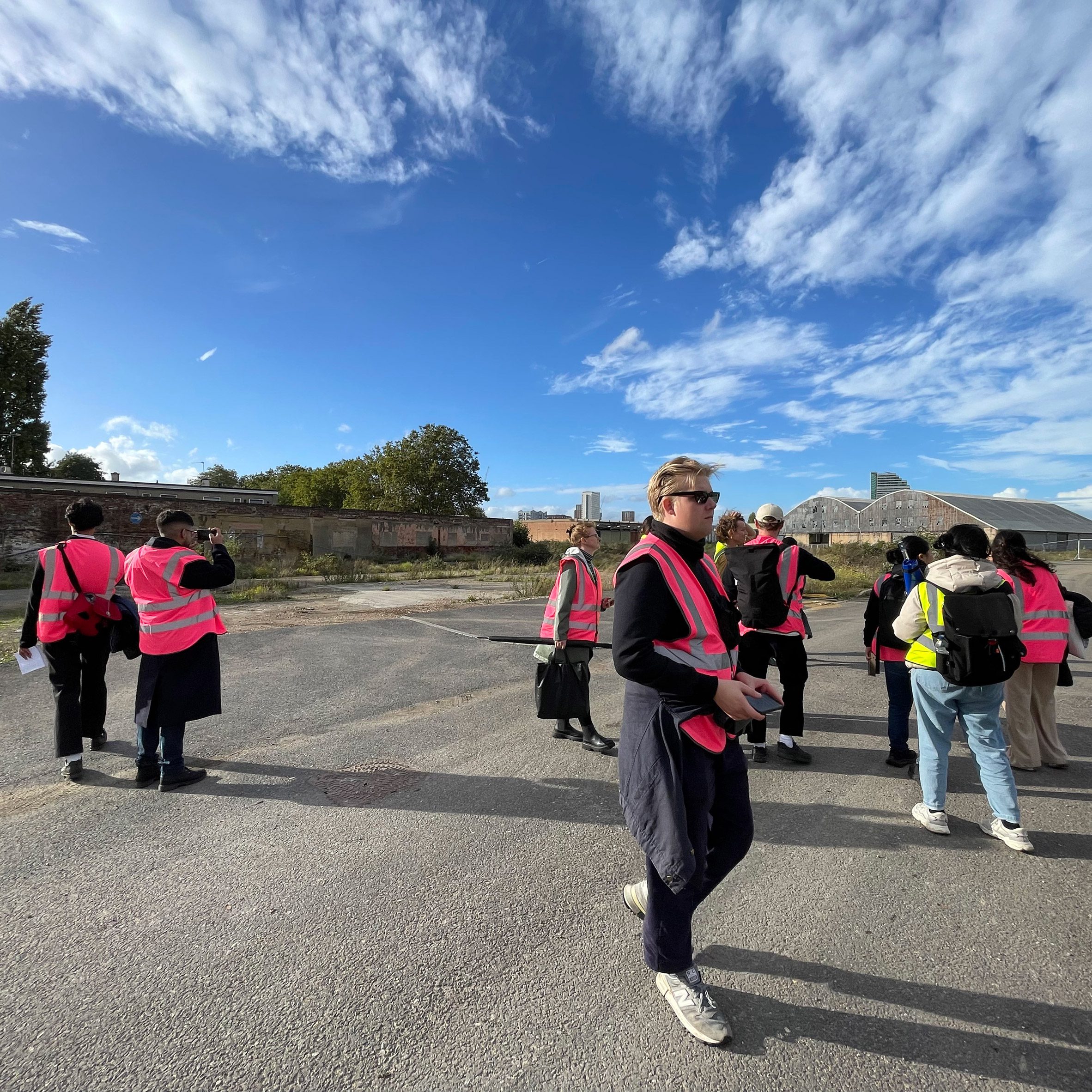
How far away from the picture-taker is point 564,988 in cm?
224

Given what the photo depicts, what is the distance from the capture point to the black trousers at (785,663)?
461cm

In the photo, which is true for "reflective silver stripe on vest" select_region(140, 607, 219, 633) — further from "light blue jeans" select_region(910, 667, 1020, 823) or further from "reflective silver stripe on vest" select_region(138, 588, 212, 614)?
"light blue jeans" select_region(910, 667, 1020, 823)

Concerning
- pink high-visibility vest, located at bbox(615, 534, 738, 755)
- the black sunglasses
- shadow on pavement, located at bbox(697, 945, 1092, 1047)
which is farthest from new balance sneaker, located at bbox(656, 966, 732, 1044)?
the black sunglasses

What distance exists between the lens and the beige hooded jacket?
10.6 ft

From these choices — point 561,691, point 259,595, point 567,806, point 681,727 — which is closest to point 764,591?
point 561,691

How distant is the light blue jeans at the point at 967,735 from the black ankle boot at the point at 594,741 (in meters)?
2.15

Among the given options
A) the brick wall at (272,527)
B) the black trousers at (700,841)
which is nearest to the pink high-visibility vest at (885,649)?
the black trousers at (700,841)

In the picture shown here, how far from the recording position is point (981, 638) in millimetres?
3168

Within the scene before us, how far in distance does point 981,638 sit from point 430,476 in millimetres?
40408

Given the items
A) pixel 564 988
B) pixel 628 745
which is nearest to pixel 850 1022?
pixel 564 988

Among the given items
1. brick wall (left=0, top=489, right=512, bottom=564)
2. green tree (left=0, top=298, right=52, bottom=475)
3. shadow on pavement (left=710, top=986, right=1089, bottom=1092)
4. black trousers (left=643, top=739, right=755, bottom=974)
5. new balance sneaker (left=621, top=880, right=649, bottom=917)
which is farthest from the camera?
green tree (left=0, top=298, right=52, bottom=475)

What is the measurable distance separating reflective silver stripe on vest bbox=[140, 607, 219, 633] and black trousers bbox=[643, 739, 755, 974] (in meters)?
3.26

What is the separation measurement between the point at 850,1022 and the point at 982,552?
8.48 feet

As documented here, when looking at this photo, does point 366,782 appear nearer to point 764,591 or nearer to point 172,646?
point 172,646
